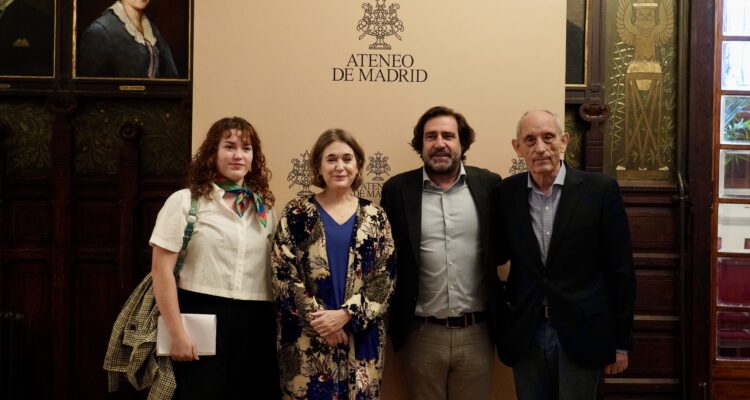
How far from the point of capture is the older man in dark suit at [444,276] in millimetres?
2236

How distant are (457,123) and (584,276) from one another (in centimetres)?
81

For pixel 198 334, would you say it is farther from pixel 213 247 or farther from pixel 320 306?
pixel 320 306

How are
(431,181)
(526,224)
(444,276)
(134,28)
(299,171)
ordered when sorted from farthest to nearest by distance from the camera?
(134,28), (299,171), (431,181), (444,276), (526,224)

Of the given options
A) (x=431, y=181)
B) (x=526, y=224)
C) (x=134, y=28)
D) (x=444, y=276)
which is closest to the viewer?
(x=526, y=224)

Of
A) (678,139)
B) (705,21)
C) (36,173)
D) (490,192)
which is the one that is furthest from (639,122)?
(36,173)

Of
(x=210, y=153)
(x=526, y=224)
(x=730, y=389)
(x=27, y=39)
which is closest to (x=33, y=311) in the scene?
(x=27, y=39)

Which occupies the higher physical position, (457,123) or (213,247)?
(457,123)

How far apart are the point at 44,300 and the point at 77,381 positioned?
0.54 m

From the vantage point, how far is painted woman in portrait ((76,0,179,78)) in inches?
132

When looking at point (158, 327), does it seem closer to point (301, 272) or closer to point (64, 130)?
point (301, 272)

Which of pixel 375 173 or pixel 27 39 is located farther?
pixel 27 39

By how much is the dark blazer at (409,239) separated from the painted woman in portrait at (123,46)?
6.21 feet

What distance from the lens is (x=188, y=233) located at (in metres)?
2.02

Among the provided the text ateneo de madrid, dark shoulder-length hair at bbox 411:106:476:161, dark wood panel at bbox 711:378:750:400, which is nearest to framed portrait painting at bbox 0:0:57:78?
the text ateneo de madrid
